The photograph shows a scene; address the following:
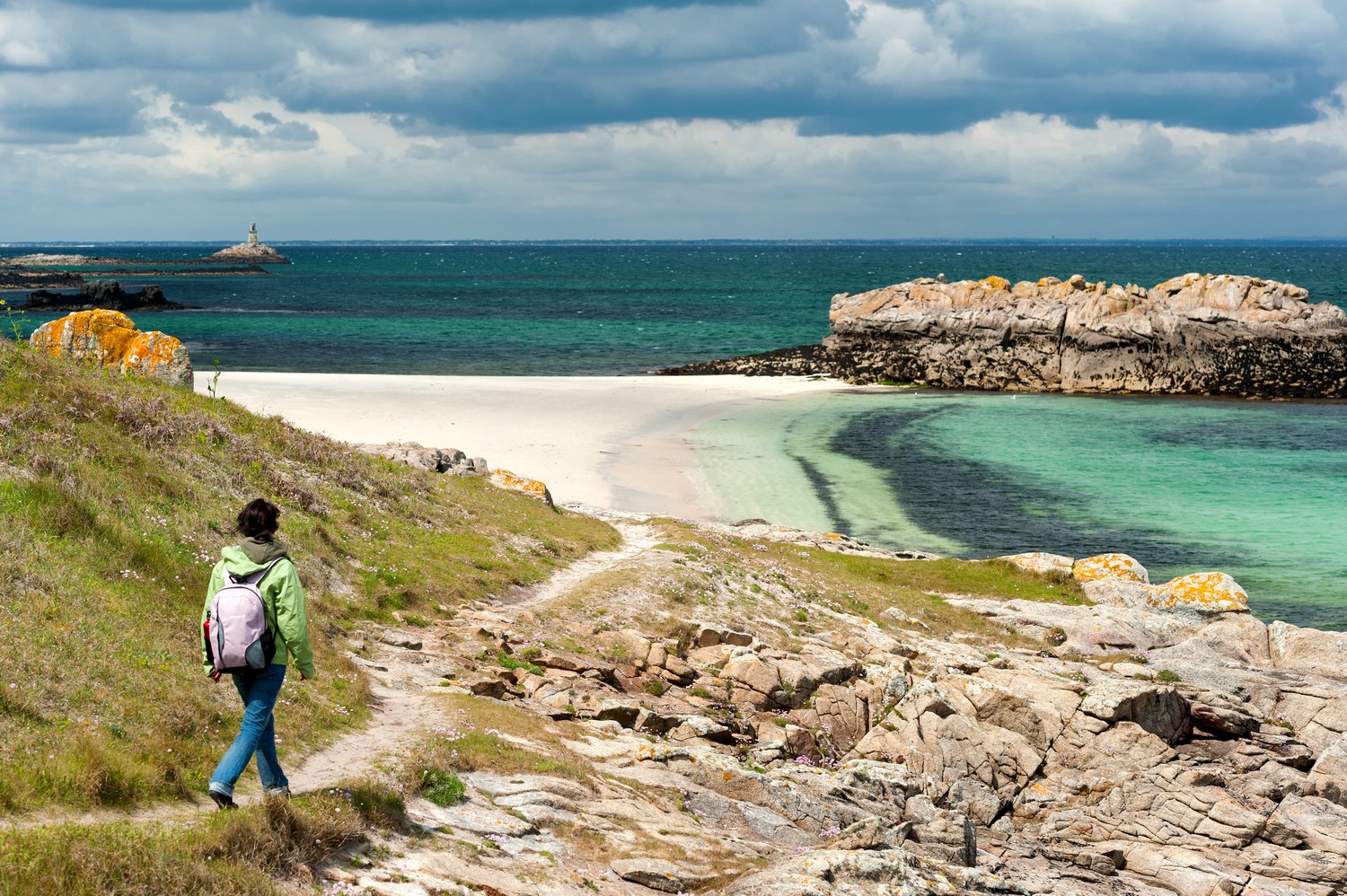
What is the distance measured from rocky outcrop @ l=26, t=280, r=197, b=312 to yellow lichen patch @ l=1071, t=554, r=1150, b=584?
417ft

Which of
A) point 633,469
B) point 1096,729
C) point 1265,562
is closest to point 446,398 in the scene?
point 633,469

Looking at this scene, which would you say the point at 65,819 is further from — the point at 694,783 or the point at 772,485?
the point at 772,485

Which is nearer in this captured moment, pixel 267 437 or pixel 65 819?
pixel 65 819

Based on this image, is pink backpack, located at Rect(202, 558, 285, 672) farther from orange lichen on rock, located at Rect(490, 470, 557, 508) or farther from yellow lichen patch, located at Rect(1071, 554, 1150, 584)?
yellow lichen patch, located at Rect(1071, 554, 1150, 584)

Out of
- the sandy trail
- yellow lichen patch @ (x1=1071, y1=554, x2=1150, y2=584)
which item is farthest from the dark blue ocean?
the sandy trail

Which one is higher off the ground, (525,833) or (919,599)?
(525,833)

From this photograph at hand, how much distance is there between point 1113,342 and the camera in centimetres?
8481

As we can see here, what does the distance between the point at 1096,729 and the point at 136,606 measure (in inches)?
701

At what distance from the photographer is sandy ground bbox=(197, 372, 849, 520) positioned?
49.3m

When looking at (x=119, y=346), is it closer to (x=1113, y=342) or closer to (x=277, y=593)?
(x=277, y=593)

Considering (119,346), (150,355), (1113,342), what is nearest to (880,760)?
(150,355)

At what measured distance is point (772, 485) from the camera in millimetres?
51438

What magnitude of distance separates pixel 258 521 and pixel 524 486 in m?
27.9

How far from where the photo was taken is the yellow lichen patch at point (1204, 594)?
32281mm
